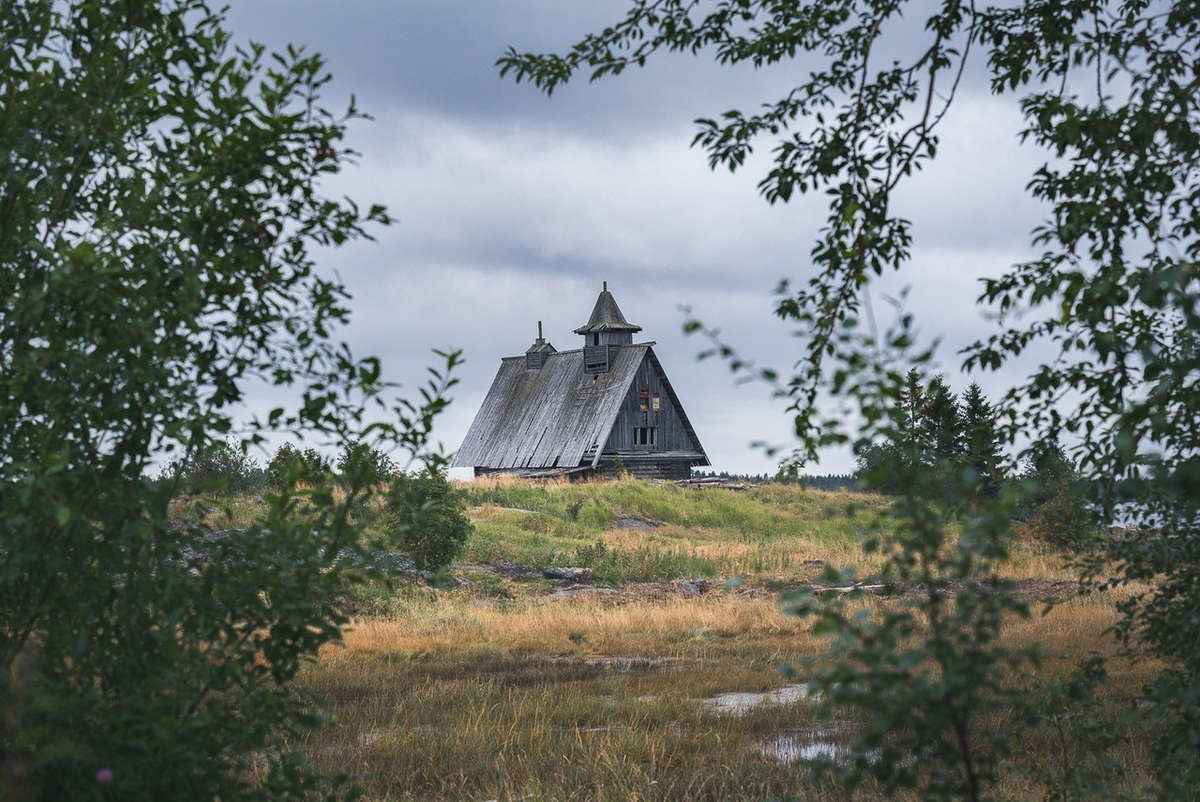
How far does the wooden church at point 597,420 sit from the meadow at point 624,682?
58.5ft

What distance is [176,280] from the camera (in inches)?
148

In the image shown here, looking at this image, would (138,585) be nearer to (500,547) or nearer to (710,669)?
(710,669)

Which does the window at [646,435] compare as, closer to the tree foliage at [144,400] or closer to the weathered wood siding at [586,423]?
the weathered wood siding at [586,423]

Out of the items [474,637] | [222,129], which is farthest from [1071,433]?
[474,637]

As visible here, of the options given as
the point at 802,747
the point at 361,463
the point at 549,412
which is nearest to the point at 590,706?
the point at 802,747

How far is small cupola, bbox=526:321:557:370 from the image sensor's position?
53375 mm

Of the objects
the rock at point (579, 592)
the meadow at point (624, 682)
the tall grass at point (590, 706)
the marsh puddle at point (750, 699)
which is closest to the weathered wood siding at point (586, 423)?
the meadow at point (624, 682)

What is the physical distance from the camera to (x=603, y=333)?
159ft

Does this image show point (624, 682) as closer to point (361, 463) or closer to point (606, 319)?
point (361, 463)

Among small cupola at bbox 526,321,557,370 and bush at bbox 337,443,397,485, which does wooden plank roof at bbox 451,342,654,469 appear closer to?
small cupola at bbox 526,321,557,370

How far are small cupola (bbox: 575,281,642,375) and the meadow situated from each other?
20700 millimetres

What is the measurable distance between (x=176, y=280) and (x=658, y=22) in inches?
167

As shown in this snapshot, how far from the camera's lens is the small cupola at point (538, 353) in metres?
53.4

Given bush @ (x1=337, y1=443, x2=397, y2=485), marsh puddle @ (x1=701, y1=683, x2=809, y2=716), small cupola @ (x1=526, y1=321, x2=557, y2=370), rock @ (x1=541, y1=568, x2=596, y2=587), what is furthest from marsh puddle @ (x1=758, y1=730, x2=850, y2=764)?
small cupola @ (x1=526, y1=321, x2=557, y2=370)
